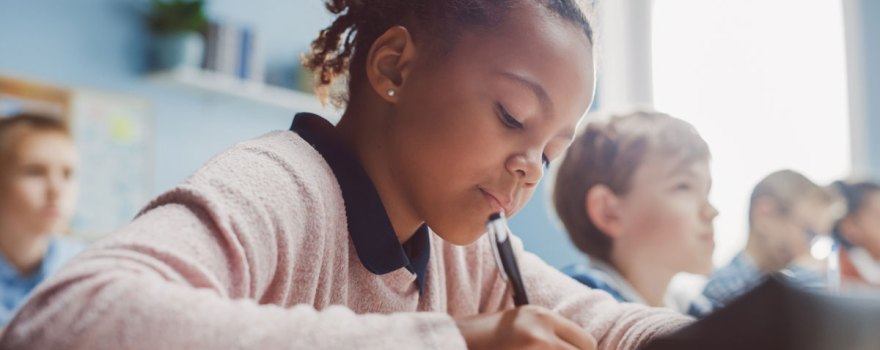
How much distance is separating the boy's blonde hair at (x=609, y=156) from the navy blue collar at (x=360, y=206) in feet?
2.52

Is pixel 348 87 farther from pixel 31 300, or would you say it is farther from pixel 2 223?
pixel 2 223

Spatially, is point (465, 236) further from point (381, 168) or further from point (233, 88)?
point (233, 88)

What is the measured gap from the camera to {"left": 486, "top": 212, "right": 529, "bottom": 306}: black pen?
1.44 ft

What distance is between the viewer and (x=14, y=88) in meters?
1.98

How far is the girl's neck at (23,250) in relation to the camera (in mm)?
1614

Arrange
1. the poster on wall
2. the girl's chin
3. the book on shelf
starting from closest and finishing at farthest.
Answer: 1. the girl's chin
2. the poster on wall
3. the book on shelf

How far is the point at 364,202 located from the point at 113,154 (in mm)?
1854

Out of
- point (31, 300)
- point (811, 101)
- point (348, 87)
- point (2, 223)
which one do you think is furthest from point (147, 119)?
point (811, 101)

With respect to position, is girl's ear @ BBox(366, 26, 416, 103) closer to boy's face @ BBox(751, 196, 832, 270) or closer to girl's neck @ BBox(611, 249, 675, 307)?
girl's neck @ BBox(611, 249, 675, 307)

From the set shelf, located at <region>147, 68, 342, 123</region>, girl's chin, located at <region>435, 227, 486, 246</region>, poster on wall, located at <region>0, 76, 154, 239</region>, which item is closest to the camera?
girl's chin, located at <region>435, 227, 486, 246</region>

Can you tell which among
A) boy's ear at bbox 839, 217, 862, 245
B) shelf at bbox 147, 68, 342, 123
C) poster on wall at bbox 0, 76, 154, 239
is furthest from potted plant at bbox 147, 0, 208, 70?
boy's ear at bbox 839, 217, 862, 245

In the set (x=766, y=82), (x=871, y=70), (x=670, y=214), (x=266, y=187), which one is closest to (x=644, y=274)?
(x=670, y=214)

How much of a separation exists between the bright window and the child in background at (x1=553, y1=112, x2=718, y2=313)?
38.2 inches

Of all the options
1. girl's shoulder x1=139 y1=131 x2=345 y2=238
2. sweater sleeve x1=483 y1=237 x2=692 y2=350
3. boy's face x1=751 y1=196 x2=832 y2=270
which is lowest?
boy's face x1=751 y1=196 x2=832 y2=270
